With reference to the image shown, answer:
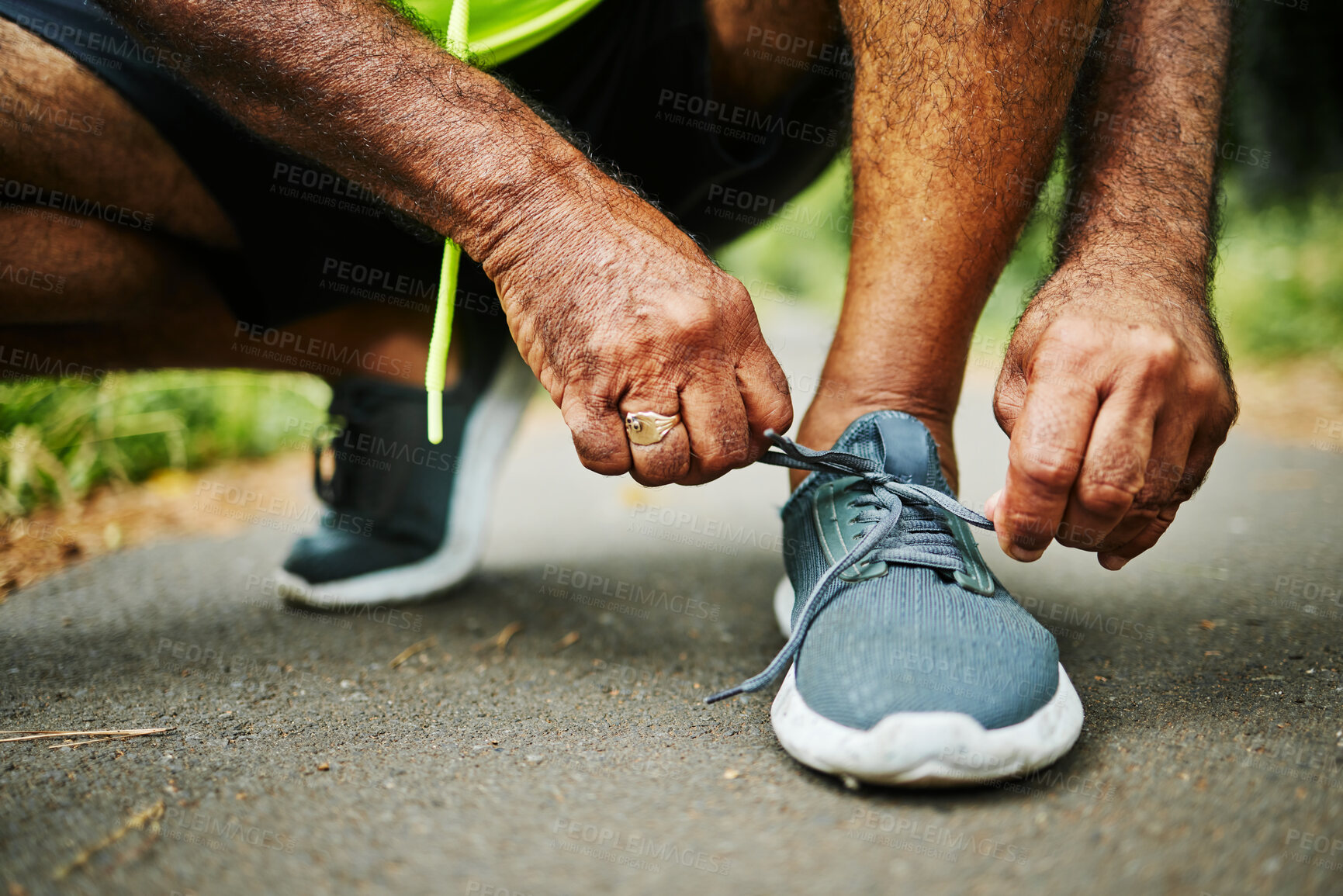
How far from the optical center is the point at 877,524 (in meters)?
0.78

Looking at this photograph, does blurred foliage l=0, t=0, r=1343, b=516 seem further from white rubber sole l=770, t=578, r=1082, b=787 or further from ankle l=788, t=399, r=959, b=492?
white rubber sole l=770, t=578, r=1082, b=787

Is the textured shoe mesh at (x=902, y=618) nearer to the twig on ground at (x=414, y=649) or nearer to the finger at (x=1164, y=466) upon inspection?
the finger at (x=1164, y=466)

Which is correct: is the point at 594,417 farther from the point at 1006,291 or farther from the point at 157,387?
the point at 1006,291

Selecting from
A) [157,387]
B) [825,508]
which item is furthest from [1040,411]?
[157,387]

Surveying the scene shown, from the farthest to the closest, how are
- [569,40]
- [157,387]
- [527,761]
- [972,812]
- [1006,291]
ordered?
1. [1006,291]
2. [157,387]
3. [569,40]
4. [527,761]
5. [972,812]

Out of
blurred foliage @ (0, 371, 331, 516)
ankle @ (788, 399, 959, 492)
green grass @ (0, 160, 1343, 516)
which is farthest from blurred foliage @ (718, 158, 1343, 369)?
blurred foliage @ (0, 371, 331, 516)

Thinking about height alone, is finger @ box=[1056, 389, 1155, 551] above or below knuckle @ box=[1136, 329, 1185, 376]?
below

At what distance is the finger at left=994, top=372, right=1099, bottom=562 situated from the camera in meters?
0.64

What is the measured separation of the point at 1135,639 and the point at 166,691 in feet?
3.58

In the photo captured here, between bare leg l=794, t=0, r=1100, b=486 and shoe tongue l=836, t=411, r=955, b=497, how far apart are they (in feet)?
0.16

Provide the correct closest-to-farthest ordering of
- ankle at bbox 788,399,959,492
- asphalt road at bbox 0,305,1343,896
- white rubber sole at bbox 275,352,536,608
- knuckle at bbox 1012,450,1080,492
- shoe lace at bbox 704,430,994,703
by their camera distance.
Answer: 1. asphalt road at bbox 0,305,1343,896
2. knuckle at bbox 1012,450,1080,492
3. shoe lace at bbox 704,430,994,703
4. ankle at bbox 788,399,959,492
5. white rubber sole at bbox 275,352,536,608

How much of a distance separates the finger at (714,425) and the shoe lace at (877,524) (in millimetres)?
35

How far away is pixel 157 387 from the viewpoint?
218cm

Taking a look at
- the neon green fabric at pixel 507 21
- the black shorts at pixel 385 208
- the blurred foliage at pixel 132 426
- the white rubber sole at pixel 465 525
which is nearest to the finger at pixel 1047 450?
the black shorts at pixel 385 208
